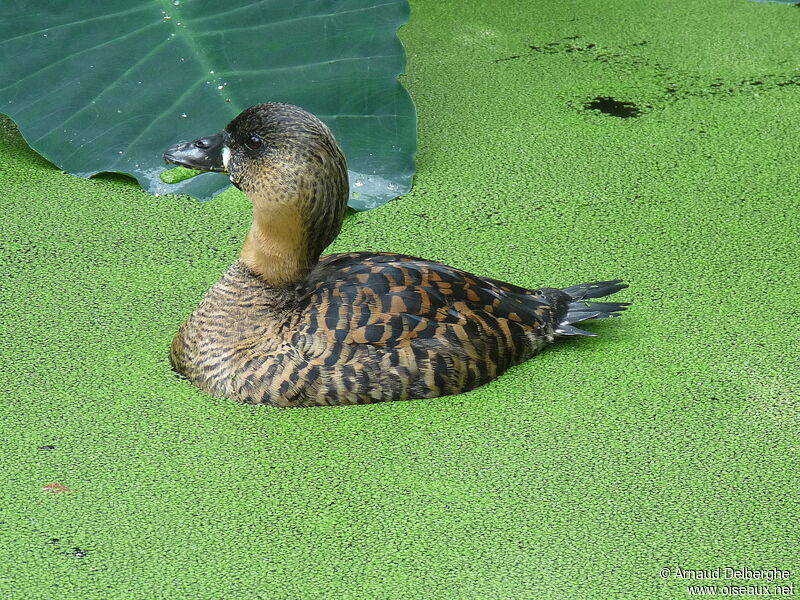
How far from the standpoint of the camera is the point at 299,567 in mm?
1850

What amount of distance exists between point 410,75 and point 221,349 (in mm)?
1796

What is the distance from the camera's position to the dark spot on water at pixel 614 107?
355 centimetres

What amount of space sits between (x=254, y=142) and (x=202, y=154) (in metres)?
0.16

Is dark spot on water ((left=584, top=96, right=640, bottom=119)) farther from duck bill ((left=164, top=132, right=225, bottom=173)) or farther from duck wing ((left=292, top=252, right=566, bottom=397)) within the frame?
duck bill ((left=164, top=132, right=225, bottom=173))

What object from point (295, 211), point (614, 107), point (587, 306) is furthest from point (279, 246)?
point (614, 107)

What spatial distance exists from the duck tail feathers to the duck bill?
0.86 m

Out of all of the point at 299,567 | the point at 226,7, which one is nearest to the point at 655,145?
the point at 226,7

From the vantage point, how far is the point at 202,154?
2.37 metres

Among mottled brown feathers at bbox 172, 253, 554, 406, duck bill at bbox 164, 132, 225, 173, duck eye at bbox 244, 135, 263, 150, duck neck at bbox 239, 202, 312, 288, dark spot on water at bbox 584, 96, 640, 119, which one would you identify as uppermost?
duck eye at bbox 244, 135, 263, 150

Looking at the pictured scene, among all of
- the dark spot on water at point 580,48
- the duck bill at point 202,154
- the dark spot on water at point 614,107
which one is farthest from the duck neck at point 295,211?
the dark spot on water at point 580,48

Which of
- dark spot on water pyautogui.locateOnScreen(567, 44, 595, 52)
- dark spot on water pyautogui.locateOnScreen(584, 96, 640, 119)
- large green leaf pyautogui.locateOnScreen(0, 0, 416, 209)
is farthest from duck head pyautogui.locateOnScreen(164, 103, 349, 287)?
dark spot on water pyautogui.locateOnScreen(567, 44, 595, 52)

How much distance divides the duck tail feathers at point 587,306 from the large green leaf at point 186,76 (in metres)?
0.72

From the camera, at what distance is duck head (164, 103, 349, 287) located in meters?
2.21

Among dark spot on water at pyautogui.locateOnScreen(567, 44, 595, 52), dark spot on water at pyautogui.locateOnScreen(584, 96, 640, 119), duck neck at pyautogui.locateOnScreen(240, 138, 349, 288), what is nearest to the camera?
duck neck at pyautogui.locateOnScreen(240, 138, 349, 288)
